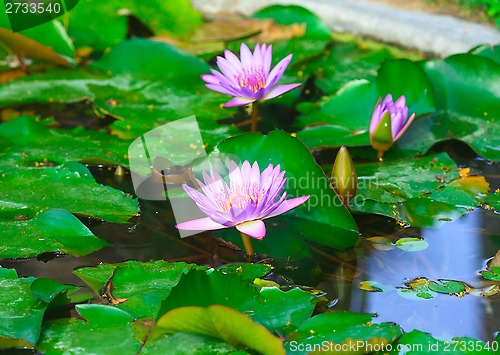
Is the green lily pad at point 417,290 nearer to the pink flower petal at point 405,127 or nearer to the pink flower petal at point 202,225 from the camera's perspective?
the pink flower petal at point 202,225

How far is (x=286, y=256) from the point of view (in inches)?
71.7

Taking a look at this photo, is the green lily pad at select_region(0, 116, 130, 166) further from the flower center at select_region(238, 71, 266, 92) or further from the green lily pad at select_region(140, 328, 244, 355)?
the green lily pad at select_region(140, 328, 244, 355)


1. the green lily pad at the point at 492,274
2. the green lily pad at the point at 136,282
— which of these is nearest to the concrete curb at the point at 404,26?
the green lily pad at the point at 492,274

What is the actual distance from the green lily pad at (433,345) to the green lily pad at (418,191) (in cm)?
51

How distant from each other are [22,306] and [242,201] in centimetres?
54

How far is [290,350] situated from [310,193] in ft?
1.85

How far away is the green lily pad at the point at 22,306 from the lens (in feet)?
4.84

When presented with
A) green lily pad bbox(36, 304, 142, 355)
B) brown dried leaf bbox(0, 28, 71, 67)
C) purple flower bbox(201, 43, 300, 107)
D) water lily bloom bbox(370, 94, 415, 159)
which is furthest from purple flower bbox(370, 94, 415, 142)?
brown dried leaf bbox(0, 28, 71, 67)

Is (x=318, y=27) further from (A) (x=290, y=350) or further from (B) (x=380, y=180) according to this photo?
(A) (x=290, y=350)

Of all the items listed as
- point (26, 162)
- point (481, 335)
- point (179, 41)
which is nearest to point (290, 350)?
point (481, 335)

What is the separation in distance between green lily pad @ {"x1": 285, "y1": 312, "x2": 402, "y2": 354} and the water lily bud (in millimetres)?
499

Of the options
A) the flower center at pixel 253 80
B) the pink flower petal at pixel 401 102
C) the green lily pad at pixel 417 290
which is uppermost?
the flower center at pixel 253 80

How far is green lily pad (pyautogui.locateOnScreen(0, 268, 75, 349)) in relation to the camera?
1.48m

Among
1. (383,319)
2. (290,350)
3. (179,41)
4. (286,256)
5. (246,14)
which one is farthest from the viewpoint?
(246,14)
